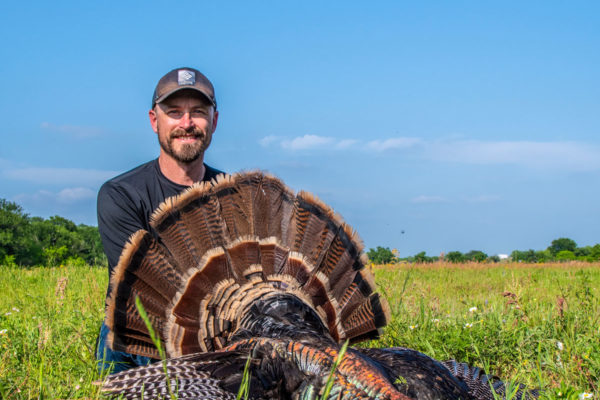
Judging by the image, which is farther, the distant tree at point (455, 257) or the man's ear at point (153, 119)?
the distant tree at point (455, 257)

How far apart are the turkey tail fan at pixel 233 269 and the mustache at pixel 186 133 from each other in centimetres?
106

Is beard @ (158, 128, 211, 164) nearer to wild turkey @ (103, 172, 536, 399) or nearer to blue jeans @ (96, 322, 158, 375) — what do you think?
wild turkey @ (103, 172, 536, 399)

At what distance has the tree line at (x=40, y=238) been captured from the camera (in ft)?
93.7

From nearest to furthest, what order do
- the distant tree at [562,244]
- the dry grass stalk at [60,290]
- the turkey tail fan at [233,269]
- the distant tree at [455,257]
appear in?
the turkey tail fan at [233,269]
the dry grass stalk at [60,290]
the distant tree at [455,257]
the distant tree at [562,244]

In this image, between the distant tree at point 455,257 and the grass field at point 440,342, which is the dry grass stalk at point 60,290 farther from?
the distant tree at point 455,257

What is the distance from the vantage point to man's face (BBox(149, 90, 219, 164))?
17.1 ft

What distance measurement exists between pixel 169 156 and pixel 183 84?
2.30ft

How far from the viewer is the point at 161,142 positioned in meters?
5.30

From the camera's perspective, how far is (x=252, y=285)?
4.16 meters

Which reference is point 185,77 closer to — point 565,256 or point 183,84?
point 183,84

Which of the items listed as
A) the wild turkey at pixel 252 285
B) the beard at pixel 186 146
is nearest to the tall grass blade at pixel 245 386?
the wild turkey at pixel 252 285

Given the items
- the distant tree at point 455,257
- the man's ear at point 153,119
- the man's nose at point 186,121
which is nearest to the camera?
the man's nose at point 186,121

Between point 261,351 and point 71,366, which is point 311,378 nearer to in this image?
point 261,351

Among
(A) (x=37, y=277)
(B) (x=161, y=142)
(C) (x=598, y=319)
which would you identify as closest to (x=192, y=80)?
(B) (x=161, y=142)
